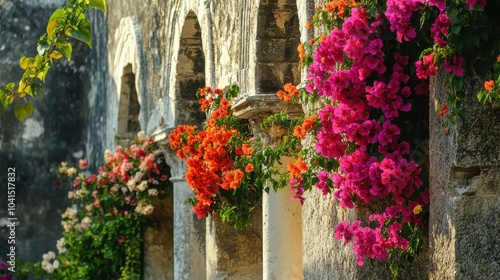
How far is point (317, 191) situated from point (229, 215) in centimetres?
191

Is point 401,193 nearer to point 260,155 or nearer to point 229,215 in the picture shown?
point 260,155

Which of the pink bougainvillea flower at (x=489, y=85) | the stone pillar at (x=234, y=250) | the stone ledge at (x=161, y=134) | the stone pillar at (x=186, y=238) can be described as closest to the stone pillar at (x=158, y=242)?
the stone ledge at (x=161, y=134)

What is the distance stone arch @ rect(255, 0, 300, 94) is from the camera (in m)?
5.86

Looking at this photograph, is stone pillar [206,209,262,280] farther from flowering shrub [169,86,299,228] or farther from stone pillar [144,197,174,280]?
stone pillar [144,197,174,280]

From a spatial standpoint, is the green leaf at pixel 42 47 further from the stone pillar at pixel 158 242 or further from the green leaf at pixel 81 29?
the stone pillar at pixel 158 242

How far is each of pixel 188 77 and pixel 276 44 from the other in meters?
2.38

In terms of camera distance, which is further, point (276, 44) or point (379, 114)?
point (276, 44)

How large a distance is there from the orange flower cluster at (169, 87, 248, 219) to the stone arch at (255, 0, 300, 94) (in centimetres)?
33

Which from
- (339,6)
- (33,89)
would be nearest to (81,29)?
(33,89)

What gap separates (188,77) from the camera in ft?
27.0

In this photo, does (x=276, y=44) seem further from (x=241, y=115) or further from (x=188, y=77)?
(x=188, y=77)

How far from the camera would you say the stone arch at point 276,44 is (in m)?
5.86

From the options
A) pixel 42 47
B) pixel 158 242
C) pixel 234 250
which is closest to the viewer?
pixel 42 47

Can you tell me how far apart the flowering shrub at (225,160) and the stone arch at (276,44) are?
317 mm
